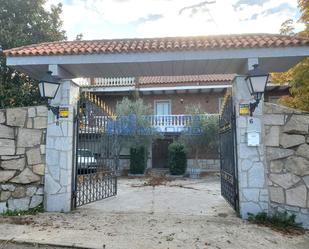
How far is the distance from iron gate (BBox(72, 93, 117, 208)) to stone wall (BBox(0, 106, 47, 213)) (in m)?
0.85

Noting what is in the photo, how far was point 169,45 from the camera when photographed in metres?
6.93

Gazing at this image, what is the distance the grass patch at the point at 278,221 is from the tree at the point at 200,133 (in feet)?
34.4

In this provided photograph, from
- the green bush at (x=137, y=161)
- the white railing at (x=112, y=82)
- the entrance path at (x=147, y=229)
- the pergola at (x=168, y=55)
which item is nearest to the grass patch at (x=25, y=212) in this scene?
the entrance path at (x=147, y=229)

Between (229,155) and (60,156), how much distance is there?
4.17 metres

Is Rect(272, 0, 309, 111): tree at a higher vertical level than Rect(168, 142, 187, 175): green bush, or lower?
higher

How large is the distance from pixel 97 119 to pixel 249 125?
13.4ft

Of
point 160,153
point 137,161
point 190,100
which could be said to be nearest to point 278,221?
point 137,161

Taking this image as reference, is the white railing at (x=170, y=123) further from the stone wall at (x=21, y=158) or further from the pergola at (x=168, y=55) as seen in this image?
the stone wall at (x=21, y=158)

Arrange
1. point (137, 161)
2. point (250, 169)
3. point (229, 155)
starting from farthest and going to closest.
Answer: point (137, 161) → point (229, 155) → point (250, 169)

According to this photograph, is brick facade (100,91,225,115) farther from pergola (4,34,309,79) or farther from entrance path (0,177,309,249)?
entrance path (0,177,309,249)

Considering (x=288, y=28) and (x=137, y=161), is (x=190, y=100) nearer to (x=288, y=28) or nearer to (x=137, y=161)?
(x=137, y=161)

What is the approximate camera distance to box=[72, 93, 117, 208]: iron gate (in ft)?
25.2

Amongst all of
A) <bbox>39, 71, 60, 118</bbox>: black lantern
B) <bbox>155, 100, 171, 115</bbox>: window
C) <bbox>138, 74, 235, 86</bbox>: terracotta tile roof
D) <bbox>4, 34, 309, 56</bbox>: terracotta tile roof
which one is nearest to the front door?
<bbox>155, 100, 171, 115</bbox>: window

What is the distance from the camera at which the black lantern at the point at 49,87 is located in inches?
259
